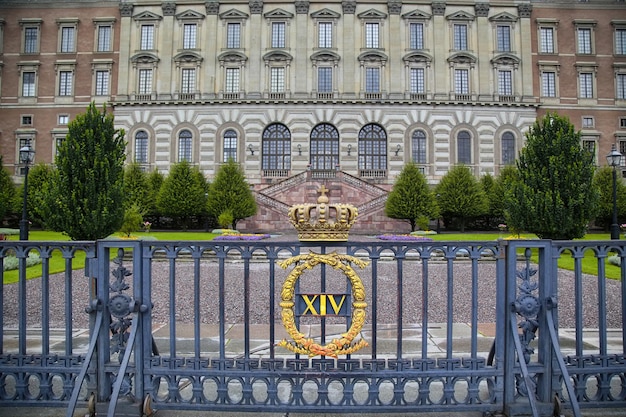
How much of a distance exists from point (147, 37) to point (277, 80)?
1424cm

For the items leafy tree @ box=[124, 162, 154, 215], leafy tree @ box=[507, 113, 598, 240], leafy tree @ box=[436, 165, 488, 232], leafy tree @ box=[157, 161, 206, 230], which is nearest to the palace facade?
leafy tree @ box=[124, 162, 154, 215]

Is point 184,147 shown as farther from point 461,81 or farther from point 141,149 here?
point 461,81

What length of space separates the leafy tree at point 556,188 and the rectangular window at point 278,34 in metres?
28.9

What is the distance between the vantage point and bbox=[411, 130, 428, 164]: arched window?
41312 mm

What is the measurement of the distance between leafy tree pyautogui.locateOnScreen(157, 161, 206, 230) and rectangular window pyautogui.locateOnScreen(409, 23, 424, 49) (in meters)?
25.4

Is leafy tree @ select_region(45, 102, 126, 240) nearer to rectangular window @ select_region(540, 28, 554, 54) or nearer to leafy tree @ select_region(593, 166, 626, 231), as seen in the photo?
leafy tree @ select_region(593, 166, 626, 231)

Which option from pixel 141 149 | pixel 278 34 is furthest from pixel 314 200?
pixel 141 149

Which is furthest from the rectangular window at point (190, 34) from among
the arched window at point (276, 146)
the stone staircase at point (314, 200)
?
the stone staircase at point (314, 200)

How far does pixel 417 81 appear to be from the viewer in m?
41.8

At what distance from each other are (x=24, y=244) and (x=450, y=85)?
140ft

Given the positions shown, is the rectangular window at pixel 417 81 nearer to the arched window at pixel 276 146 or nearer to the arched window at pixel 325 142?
the arched window at pixel 325 142

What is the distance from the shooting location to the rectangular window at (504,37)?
1671 inches

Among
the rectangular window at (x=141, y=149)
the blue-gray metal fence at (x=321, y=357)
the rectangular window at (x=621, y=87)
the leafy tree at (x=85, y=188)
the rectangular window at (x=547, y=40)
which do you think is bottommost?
the blue-gray metal fence at (x=321, y=357)

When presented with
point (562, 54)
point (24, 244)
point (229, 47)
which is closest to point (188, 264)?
point (24, 244)
